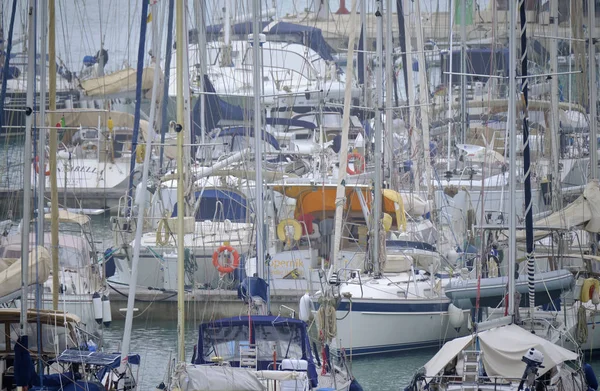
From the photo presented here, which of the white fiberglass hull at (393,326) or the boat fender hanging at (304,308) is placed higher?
the boat fender hanging at (304,308)

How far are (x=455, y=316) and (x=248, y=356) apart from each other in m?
6.88

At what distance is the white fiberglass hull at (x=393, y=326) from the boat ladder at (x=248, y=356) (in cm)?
467

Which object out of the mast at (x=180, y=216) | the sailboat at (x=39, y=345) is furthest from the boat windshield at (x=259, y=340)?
the sailboat at (x=39, y=345)

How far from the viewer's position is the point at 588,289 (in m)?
24.6

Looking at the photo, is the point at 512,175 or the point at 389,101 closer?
the point at 512,175

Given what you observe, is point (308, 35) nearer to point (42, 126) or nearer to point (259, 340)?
point (42, 126)

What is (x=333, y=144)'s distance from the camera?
3878 cm

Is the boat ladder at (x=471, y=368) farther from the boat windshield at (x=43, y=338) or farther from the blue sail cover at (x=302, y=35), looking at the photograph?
the blue sail cover at (x=302, y=35)

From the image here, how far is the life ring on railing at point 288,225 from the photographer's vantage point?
94.2ft

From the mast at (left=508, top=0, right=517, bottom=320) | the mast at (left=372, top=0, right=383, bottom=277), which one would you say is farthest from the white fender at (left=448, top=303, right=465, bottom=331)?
the mast at (left=508, top=0, right=517, bottom=320)

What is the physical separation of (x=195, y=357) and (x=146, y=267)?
888cm

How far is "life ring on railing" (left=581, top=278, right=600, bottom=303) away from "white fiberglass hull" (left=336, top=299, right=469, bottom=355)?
2.93 m

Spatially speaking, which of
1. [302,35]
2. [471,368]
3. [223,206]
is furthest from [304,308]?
[302,35]

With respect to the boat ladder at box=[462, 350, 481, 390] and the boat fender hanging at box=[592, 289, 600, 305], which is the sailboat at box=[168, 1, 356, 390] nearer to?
the boat ladder at box=[462, 350, 481, 390]
